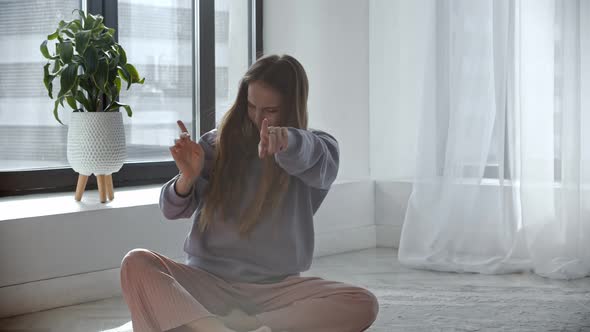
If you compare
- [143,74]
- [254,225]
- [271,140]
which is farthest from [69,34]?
→ [271,140]

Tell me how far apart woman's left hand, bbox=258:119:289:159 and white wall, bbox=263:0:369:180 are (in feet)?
5.77

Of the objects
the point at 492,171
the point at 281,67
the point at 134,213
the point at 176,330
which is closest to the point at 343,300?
the point at 176,330

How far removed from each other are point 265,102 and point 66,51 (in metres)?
1.01

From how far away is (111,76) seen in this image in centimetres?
259

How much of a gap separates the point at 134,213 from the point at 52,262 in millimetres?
308

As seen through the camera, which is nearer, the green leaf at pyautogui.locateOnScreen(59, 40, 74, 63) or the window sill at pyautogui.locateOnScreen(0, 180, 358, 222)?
the window sill at pyautogui.locateOnScreen(0, 180, 358, 222)

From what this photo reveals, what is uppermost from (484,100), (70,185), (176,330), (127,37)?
(127,37)

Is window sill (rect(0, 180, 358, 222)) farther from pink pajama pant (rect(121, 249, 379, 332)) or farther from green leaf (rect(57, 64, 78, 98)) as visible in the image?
pink pajama pant (rect(121, 249, 379, 332))

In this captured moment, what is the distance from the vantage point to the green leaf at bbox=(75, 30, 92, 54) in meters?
2.51

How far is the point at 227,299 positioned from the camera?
171 centimetres

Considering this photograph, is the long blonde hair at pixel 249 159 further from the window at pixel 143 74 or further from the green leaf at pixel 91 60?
the window at pixel 143 74

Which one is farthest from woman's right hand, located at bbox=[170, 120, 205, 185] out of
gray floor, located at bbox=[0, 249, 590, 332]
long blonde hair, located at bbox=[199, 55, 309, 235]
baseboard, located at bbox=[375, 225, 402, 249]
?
baseboard, located at bbox=[375, 225, 402, 249]

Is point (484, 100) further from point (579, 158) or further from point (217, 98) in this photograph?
point (217, 98)

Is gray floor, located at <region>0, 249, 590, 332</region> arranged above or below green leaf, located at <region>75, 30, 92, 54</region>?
below
